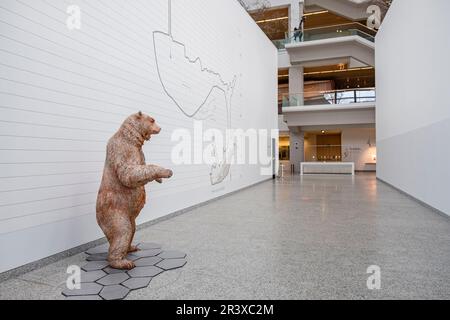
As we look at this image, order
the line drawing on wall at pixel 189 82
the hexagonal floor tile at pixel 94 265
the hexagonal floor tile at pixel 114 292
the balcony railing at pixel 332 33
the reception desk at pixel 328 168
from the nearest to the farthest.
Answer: the hexagonal floor tile at pixel 114 292
the hexagonal floor tile at pixel 94 265
the line drawing on wall at pixel 189 82
the balcony railing at pixel 332 33
the reception desk at pixel 328 168

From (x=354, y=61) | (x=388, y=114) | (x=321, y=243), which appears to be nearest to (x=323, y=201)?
(x=321, y=243)

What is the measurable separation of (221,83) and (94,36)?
350 centimetres

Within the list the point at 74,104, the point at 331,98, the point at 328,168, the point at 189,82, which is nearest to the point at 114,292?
the point at 74,104

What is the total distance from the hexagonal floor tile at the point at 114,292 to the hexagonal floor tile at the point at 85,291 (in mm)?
46

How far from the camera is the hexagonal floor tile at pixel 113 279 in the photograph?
2.03 meters

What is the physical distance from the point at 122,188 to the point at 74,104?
0.97 metres

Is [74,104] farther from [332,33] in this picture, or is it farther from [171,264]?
[332,33]

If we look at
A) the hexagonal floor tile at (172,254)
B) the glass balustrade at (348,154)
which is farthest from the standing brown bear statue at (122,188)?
the glass balustrade at (348,154)

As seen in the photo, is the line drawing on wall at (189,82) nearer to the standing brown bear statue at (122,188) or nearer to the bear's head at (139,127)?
the bear's head at (139,127)

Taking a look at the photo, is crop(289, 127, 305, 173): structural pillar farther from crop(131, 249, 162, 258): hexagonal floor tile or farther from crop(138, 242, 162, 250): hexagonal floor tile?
crop(131, 249, 162, 258): hexagonal floor tile

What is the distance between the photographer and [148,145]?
3.79 meters

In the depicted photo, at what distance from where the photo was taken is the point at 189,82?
486cm

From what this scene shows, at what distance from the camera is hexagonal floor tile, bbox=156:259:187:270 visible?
2.33 m

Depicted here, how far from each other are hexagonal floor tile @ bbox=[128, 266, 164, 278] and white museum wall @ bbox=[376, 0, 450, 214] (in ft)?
13.3
